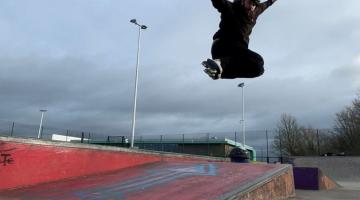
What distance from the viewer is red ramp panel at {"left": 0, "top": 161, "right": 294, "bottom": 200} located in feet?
38.4

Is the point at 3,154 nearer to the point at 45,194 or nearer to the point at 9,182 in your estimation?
the point at 9,182

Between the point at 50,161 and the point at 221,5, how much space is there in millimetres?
11113

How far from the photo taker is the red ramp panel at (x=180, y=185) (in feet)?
38.4

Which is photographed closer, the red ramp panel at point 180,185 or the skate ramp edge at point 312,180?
the red ramp panel at point 180,185

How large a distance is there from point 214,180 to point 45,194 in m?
5.60

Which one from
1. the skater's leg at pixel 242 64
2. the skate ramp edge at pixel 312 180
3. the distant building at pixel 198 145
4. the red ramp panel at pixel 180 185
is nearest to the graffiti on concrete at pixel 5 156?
the red ramp panel at pixel 180 185

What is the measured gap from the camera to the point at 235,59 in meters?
5.98

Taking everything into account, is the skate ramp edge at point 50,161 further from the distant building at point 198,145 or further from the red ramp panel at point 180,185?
the distant building at point 198,145

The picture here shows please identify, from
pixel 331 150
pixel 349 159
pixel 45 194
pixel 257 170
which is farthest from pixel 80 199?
pixel 331 150

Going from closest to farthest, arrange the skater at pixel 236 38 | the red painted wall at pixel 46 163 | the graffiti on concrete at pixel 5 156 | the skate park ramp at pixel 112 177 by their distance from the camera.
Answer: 1. the skater at pixel 236 38
2. the skate park ramp at pixel 112 177
3. the graffiti on concrete at pixel 5 156
4. the red painted wall at pixel 46 163

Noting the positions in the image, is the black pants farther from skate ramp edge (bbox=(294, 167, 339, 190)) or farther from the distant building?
the distant building

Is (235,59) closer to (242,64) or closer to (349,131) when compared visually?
(242,64)

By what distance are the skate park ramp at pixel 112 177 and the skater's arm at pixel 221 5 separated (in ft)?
21.3

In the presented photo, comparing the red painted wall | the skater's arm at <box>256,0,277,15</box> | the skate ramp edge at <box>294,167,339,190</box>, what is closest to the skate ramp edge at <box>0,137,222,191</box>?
the red painted wall
